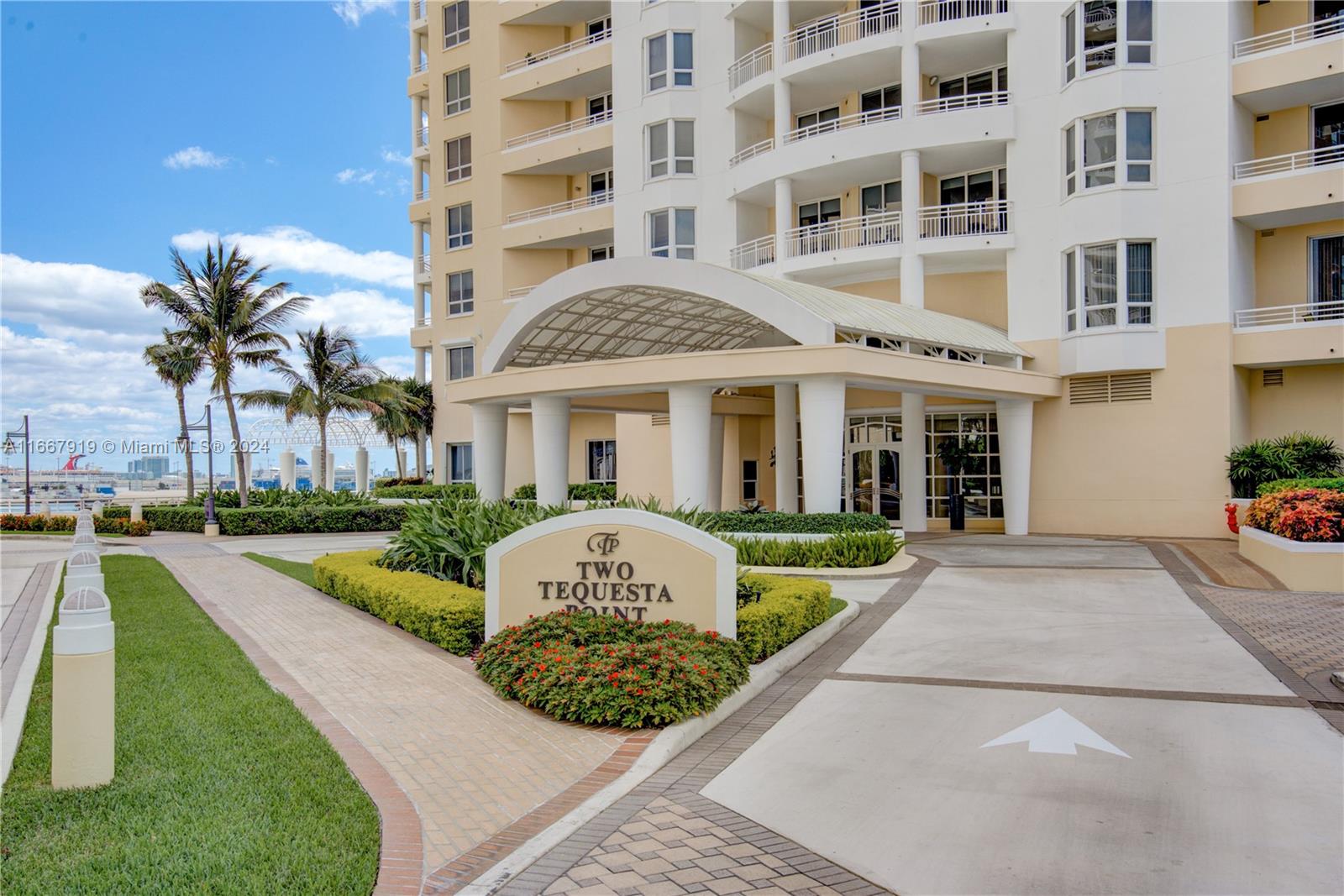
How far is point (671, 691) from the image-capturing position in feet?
24.7

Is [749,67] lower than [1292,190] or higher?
higher

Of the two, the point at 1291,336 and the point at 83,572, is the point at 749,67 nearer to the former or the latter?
the point at 1291,336

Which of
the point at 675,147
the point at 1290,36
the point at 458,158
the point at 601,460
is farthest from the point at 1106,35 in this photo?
the point at 458,158

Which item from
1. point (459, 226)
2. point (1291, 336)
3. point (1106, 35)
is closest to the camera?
point (1291, 336)

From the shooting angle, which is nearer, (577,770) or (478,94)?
(577,770)

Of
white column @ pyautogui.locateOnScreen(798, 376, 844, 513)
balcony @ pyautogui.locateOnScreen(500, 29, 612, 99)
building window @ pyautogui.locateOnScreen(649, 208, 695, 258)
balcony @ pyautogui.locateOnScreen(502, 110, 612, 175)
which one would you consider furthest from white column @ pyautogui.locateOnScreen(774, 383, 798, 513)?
balcony @ pyautogui.locateOnScreen(500, 29, 612, 99)

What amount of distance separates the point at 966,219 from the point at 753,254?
667cm

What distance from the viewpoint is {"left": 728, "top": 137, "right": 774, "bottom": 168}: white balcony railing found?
98.9 feet

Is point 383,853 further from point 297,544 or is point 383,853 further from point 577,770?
point 297,544

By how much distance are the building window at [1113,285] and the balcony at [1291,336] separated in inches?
87.8

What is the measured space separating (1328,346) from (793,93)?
15895 mm

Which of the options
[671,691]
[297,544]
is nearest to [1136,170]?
[671,691]

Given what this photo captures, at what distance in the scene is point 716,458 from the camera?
30078mm

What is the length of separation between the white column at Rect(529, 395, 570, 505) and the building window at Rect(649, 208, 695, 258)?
9.50m
